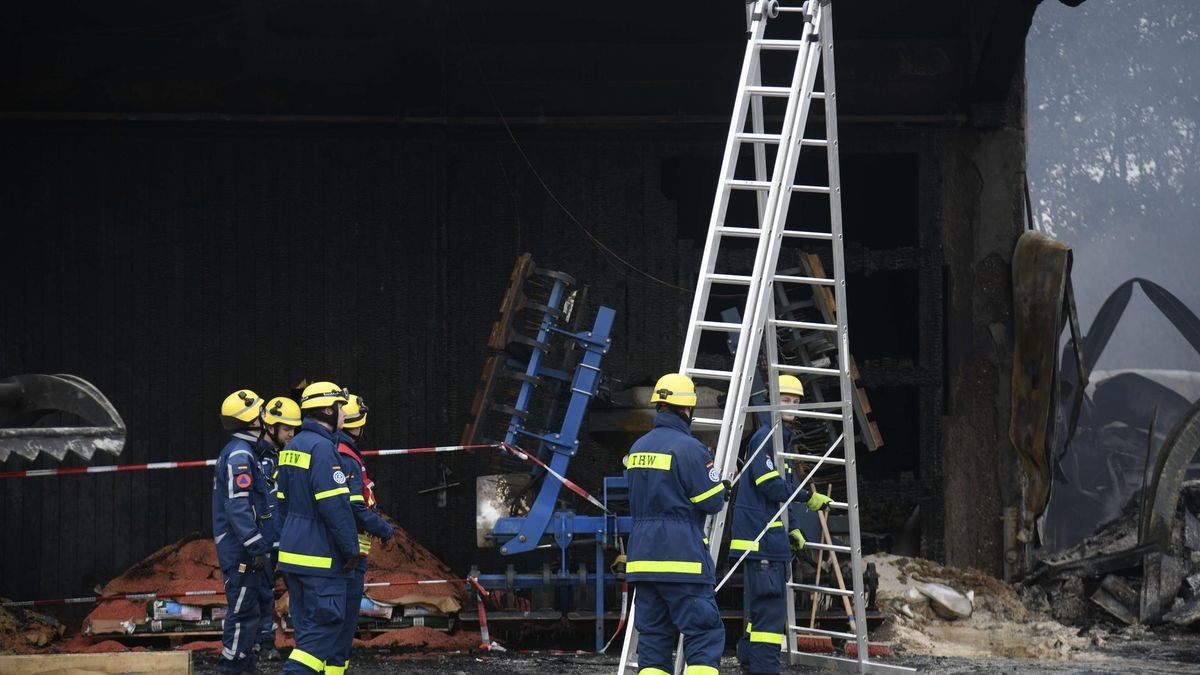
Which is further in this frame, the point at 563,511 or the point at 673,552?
the point at 563,511

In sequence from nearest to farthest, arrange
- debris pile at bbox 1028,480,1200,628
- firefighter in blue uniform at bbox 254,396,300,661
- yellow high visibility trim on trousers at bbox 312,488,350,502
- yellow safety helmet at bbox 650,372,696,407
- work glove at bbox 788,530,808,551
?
yellow safety helmet at bbox 650,372,696,407 → yellow high visibility trim on trousers at bbox 312,488,350,502 → work glove at bbox 788,530,808,551 → firefighter in blue uniform at bbox 254,396,300,661 → debris pile at bbox 1028,480,1200,628

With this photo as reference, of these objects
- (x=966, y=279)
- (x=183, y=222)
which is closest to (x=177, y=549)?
(x=183, y=222)

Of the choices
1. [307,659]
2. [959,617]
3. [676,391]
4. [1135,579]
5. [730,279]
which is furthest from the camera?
[1135,579]

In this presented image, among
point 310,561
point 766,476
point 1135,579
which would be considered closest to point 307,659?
point 310,561

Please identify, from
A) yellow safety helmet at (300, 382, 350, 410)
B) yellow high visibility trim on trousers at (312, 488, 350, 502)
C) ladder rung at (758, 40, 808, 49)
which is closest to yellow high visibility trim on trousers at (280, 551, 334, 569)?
yellow high visibility trim on trousers at (312, 488, 350, 502)

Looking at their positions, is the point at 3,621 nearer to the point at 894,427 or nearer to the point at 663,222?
the point at 663,222

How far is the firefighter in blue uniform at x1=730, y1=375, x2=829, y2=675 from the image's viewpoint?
8383 millimetres

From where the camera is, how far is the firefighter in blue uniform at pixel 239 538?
9000 millimetres

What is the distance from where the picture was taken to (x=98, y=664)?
7367 mm

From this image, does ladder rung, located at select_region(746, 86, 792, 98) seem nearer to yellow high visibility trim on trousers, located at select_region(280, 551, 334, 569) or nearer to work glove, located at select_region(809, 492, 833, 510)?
work glove, located at select_region(809, 492, 833, 510)

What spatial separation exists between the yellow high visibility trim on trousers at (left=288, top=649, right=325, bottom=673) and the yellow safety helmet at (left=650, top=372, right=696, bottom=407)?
227 centimetres

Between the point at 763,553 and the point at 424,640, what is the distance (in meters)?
2.96

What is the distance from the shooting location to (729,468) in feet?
25.1

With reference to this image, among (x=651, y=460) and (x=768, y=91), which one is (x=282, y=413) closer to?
(x=651, y=460)
